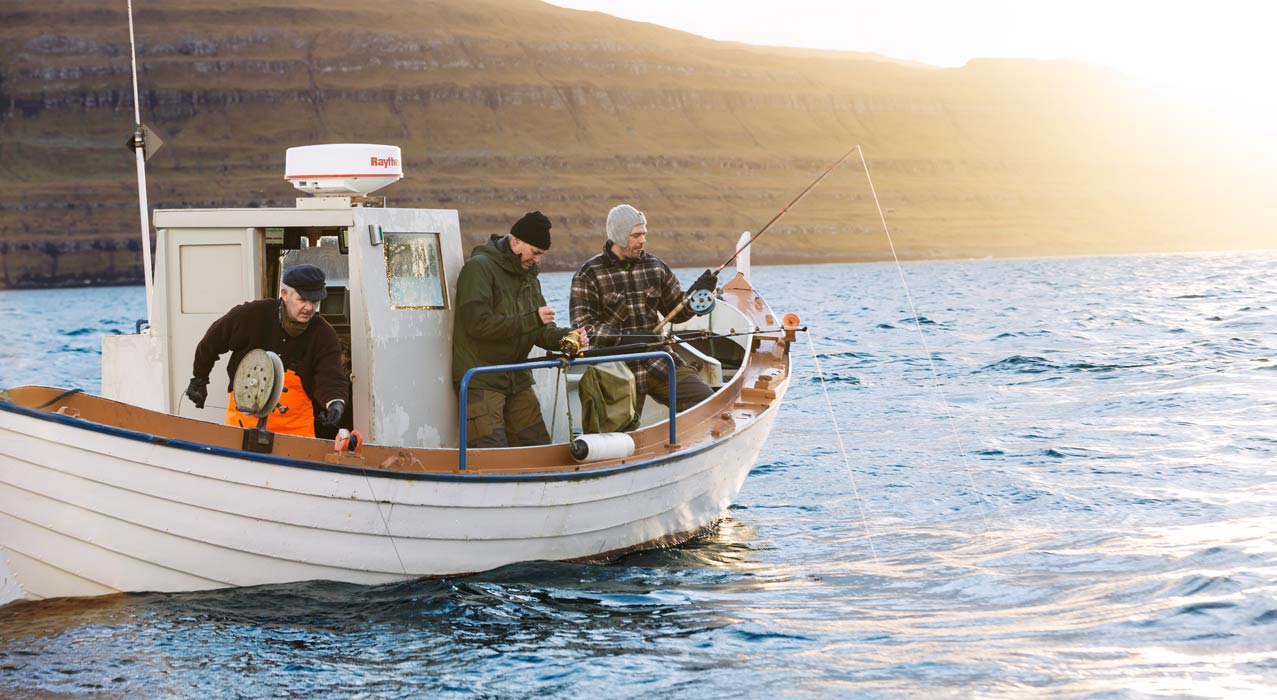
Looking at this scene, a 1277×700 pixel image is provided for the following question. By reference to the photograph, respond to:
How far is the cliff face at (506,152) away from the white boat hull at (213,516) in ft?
398

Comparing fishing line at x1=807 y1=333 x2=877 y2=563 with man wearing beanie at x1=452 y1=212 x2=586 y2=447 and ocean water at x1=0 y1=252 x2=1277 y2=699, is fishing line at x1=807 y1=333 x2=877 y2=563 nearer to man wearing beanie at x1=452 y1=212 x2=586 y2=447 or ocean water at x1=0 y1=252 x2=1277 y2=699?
ocean water at x1=0 y1=252 x2=1277 y2=699

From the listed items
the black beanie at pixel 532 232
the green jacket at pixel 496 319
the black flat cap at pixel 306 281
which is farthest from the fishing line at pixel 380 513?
the black beanie at pixel 532 232

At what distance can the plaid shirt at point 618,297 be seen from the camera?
33.7 ft

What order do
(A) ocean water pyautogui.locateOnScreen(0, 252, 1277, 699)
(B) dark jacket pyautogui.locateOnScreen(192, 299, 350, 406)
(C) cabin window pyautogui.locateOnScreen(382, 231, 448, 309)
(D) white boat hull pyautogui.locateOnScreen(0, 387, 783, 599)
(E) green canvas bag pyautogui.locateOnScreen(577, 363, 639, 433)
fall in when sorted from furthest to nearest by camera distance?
1. (E) green canvas bag pyautogui.locateOnScreen(577, 363, 639, 433)
2. (C) cabin window pyautogui.locateOnScreen(382, 231, 448, 309)
3. (B) dark jacket pyautogui.locateOnScreen(192, 299, 350, 406)
4. (D) white boat hull pyautogui.locateOnScreen(0, 387, 783, 599)
5. (A) ocean water pyautogui.locateOnScreen(0, 252, 1277, 699)

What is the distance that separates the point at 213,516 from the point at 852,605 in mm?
3991

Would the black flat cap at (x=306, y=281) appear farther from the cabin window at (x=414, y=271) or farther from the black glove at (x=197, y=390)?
the cabin window at (x=414, y=271)

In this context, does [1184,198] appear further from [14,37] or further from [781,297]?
[14,37]

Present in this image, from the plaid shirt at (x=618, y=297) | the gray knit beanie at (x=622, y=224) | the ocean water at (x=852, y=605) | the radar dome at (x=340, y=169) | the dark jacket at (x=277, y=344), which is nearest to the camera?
the ocean water at (x=852, y=605)

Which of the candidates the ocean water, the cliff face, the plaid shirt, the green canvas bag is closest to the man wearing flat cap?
the ocean water

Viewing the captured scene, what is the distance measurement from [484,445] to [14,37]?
182173 millimetres

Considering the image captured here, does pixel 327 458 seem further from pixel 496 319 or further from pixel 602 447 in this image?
pixel 602 447

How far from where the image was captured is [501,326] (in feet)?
28.5

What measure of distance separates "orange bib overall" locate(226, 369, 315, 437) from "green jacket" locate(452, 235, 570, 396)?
1173mm

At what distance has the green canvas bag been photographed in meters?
9.43
